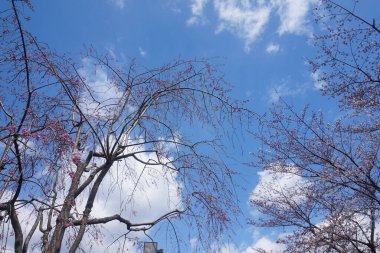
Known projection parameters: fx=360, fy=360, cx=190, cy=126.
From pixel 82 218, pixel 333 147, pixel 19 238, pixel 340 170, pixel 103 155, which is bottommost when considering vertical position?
pixel 19 238

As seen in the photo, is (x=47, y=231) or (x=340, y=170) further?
(x=340, y=170)

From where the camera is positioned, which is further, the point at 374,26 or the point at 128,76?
the point at 374,26

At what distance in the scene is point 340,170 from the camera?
677cm

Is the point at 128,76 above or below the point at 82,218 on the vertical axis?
above

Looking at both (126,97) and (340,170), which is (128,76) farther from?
(340,170)

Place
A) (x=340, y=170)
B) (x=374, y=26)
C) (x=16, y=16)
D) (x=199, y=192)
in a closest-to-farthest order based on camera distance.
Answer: (x=16, y=16), (x=199, y=192), (x=374, y=26), (x=340, y=170)

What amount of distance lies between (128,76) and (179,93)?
780mm

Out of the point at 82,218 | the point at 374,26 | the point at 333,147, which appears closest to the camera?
the point at 82,218

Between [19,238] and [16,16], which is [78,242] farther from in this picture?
[16,16]

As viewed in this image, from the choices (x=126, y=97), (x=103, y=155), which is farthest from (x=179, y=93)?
(x=103, y=155)

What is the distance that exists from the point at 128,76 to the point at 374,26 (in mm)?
3861

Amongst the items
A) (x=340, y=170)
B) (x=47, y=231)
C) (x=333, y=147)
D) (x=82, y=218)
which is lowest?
(x=82, y=218)

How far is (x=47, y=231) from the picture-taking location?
5.15m

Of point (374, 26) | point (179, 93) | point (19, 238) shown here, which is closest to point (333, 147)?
point (374, 26)
